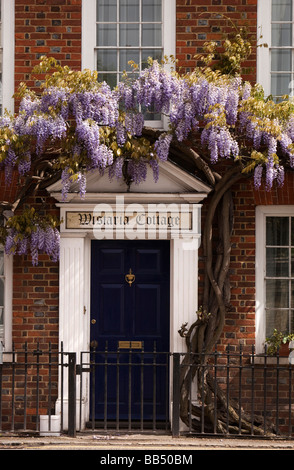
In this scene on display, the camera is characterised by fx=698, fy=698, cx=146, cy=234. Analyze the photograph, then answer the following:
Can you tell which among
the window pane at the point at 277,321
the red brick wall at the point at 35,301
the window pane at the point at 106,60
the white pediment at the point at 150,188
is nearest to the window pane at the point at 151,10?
the window pane at the point at 106,60

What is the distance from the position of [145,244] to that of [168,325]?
1.06 metres

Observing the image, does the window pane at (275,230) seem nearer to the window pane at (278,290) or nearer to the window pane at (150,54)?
the window pane at (278,290)

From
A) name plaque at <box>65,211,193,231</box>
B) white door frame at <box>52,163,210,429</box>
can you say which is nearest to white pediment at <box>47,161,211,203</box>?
white door frame at <box>52,163,210,429</box>

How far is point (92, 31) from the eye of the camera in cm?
876

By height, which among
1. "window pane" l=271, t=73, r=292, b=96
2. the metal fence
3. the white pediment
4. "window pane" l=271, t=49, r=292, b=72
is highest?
"window pane" l=271, t=49, r=292, b=72

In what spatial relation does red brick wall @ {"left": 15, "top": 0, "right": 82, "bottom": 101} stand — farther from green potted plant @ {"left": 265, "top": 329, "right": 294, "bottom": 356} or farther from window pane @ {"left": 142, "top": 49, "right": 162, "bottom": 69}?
green potted plant @ {"left": 265, "top": 329, "right": 294, "bottom": 356}

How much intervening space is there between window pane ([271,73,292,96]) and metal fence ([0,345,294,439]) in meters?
3.29

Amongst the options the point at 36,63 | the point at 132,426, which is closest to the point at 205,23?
the point at 36,63

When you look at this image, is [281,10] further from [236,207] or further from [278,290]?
[278,290]

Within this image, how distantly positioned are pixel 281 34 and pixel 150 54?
1673mm

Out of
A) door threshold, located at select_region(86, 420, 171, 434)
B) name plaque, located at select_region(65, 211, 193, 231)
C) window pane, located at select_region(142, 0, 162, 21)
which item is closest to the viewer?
door threshold, located at select_region(86, 420, 171, 434)

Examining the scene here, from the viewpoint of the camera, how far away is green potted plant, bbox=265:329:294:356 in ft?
27.9

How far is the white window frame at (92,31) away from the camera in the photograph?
28.6 feet

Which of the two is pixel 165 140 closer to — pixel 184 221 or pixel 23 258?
pixel 184 221
